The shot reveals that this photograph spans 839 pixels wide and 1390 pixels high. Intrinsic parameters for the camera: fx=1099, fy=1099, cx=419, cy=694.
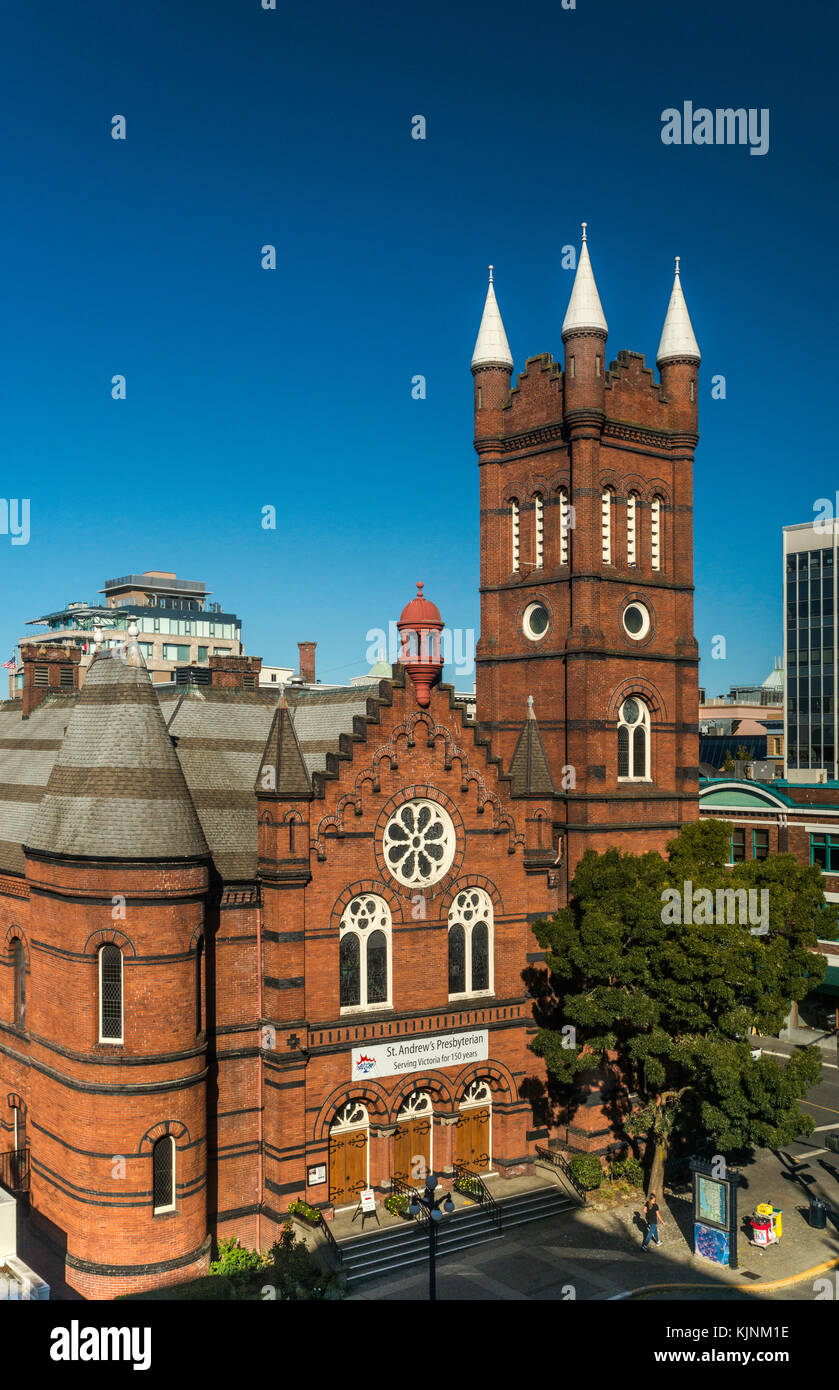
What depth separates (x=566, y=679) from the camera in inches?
1435

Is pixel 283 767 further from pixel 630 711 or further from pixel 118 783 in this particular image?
pixel 630 711

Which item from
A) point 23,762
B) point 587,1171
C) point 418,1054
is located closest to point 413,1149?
point 418,1054

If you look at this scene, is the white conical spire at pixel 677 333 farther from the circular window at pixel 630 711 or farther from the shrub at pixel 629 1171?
the shrub at pixel 629 1171

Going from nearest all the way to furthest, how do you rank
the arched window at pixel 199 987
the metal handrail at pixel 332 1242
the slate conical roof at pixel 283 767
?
the arched window at pixel 199 987 → the metal handrail at pixel 332 1242 → the slate conical roof at pixel 283 767

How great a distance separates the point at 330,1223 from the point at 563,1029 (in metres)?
8.21

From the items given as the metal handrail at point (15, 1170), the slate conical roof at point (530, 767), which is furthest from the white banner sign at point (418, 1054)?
the metal handrail at point (15, 1170)

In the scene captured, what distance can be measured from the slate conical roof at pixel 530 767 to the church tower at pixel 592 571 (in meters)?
1.81

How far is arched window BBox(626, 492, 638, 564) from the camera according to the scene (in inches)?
1470

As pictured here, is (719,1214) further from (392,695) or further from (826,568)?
(826,568)

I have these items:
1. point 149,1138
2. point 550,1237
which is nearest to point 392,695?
point 149,1138

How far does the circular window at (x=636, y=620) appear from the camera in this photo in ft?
123

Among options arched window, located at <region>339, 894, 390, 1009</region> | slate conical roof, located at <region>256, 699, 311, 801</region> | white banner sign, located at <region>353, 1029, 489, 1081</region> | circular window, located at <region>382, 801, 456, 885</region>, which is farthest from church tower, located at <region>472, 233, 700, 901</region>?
slate conical roof, located at <region>256, 699, 311, 801</region>

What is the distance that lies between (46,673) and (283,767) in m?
17.5

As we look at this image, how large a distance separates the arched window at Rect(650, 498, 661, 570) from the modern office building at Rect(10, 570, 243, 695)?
84331mm
